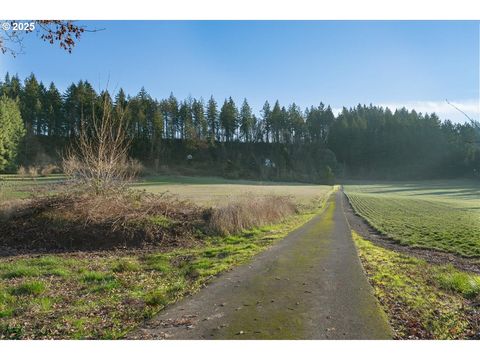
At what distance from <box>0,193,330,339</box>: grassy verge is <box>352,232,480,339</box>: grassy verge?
4.67 metres

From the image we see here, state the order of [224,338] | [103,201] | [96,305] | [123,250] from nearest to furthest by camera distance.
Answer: [224,338], [96,305], [123,250], [103,201]

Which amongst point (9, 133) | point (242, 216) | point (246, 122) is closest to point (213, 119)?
point (246, 122)

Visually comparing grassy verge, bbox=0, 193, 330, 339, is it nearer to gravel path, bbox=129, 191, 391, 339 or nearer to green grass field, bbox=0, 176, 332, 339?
green grass field, bbox=0, 176, 332, 339

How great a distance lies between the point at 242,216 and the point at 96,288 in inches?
503

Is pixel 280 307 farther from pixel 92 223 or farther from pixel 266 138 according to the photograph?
pixel 266 138

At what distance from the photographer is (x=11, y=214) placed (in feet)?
62.5

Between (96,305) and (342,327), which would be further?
(96,305)

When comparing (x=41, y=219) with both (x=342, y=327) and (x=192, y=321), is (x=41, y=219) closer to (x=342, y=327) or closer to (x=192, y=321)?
(x=192, y=321)

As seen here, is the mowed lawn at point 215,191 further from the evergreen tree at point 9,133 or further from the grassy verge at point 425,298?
the evergreen tree at point 9,133

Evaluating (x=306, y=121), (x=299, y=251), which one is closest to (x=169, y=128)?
(x=306, y=121)

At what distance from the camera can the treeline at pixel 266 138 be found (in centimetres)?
10069

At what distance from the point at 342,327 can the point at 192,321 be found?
279 cm

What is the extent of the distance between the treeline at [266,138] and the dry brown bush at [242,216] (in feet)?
246

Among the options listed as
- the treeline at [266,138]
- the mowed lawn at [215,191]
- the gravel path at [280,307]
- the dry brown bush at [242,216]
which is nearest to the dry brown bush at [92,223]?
the dry brown bush at [242,216]
